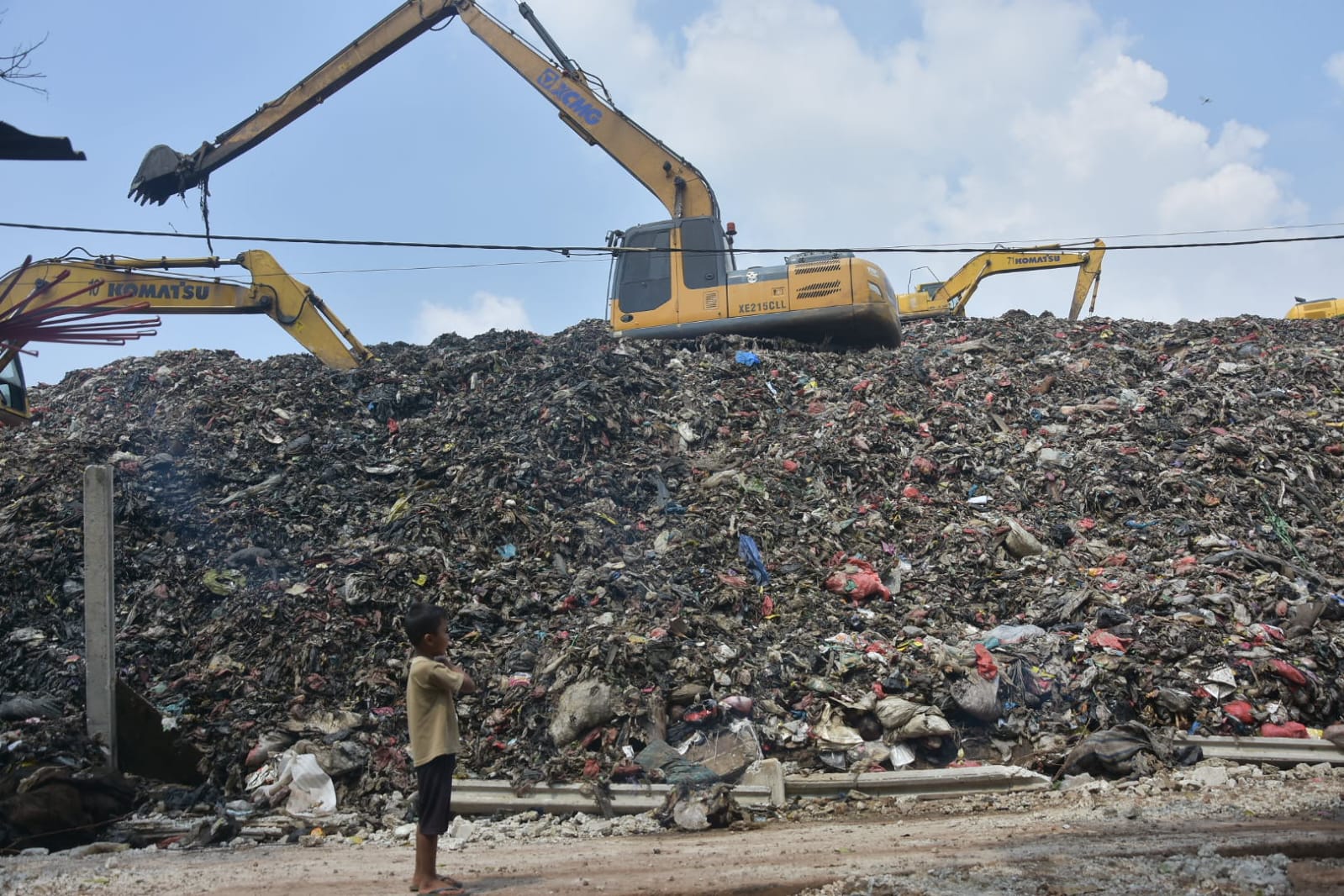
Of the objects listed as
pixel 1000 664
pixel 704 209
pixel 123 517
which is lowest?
pixel 1000 664

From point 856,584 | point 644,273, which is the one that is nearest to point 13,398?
point 856,584

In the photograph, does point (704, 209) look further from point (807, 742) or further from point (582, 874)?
point (582, 874)

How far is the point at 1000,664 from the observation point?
5875 millimetres

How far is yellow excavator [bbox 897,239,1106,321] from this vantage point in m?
17.0

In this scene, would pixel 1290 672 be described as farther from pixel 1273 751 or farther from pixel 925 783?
pixel 925 783

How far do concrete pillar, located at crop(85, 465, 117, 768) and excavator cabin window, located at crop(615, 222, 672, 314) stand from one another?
26.1 ft

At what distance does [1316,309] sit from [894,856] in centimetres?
1752

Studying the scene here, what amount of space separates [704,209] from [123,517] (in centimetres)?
750

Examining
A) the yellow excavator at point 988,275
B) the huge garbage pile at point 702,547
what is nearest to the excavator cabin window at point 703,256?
the huge garbage pile at point 702,547

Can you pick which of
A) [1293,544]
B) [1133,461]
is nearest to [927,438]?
[1133,461]

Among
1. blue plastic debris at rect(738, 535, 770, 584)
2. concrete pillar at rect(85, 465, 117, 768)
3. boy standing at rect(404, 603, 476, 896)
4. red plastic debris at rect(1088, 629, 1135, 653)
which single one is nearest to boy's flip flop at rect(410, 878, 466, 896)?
boy standing at rect(404, 603, 476, 896)

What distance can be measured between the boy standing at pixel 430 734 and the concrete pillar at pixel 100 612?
2.53m

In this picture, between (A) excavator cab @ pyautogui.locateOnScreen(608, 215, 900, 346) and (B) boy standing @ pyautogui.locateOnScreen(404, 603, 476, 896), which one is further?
(A) excavator cab @ pyautogui.locateOnScreen(608, 215, 900, 346)

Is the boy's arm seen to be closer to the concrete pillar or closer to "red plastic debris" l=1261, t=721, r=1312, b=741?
the concrete pillar
